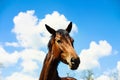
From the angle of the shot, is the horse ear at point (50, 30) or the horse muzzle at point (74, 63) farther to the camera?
the horse ear at point (50, 30)

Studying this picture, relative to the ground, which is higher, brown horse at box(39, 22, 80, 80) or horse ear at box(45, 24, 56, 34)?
horse ear at box(45, 24, 56, 34)

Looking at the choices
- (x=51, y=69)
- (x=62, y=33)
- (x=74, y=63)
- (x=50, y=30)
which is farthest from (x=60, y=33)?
(x=74, y=63)

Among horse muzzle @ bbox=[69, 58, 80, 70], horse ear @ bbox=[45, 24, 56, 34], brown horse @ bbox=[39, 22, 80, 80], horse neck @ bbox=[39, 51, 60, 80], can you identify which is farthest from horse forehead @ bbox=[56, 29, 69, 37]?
horse muzzle @ bbox=[69, 58, 80, 70]

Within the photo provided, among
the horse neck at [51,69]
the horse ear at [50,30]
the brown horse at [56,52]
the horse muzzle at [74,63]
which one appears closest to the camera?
the horse muzzle at [74,63]

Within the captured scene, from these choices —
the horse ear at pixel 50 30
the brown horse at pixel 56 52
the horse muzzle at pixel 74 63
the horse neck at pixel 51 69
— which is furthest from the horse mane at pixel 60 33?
the horse muzzle at pixel 74 63

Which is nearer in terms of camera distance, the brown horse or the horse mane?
the brown horse

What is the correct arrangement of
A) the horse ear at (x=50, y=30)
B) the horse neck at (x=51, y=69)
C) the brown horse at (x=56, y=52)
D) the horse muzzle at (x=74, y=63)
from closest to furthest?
the horse muzzle at (x=74, y=63) < the brown horse at (x=56, y=52) < the horse neck at (x=51, y=69) < the horse ear at (x=50, y=30)

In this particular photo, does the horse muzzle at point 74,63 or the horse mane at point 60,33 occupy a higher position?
the horse mane at point 60,33

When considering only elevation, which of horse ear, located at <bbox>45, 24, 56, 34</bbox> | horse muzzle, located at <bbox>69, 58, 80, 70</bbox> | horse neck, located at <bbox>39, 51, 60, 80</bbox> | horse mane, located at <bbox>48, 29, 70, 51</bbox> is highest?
horse ear, located at <bbox>45, 24, 56, 34</bbox>

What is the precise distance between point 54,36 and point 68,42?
2.33 ft

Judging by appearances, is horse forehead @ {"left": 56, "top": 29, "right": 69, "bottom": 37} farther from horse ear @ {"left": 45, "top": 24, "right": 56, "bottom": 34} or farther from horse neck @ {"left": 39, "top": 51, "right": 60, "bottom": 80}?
horse neck @ {"left": 39, "top": 51, "right": 60, "bottom": 80}

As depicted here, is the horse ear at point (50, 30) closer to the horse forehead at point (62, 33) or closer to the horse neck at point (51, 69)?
the horse forehead at point (62, 33)

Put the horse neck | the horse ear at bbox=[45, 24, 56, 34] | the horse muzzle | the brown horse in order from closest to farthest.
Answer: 1. the horse muzzle
2. the brown horse
3. the horse neck
4. the horse ear at bbox=[45, 24, 56, 34]

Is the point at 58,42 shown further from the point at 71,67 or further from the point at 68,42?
the point at 71,67
